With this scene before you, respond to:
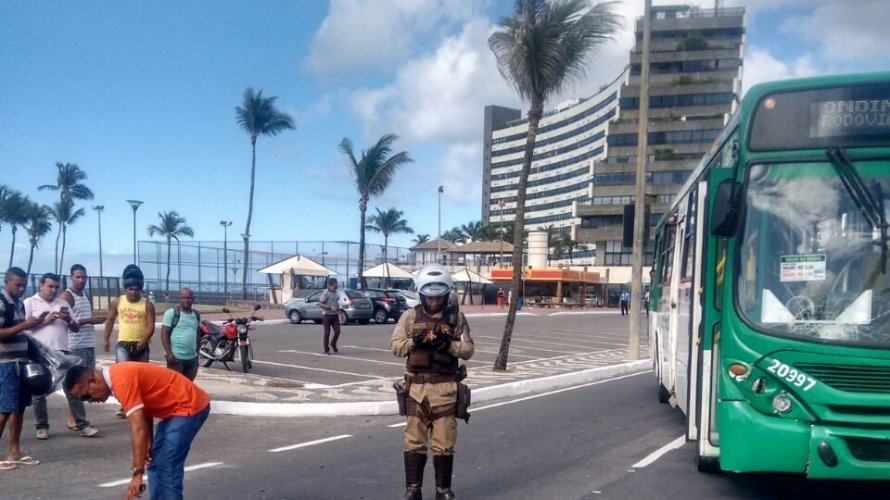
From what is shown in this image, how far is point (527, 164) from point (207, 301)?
34.8 metres

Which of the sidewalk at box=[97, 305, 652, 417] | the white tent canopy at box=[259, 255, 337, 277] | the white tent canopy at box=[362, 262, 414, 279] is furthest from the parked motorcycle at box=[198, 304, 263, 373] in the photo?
the white tent canopy at box=[362, 262, 414, 279]

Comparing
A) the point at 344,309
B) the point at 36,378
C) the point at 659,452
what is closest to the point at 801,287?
the point at 659,452

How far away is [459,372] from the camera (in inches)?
244

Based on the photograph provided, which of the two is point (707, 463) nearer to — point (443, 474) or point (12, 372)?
point (443, 474)

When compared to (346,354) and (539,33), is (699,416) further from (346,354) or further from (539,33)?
(346,354)

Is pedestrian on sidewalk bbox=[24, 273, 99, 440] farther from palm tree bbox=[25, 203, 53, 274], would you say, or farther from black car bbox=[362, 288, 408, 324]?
palm tree bbox=[25, 203, 53, 274]

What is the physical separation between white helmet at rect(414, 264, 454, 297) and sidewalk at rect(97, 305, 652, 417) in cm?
624

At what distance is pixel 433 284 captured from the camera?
6094 millimetres

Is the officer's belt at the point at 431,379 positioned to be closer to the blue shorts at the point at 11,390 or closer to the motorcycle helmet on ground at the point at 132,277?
the blue shorts at the point at 11,390

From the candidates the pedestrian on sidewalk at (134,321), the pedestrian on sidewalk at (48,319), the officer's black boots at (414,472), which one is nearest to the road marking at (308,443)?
the pedestrian on sidewalk at (134,321)

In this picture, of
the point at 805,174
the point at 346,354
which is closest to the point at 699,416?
the point at 805,174

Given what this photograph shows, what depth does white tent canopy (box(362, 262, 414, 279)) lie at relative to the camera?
52.0 m

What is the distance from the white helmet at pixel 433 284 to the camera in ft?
20.0

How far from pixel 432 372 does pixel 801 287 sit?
9.04ft
